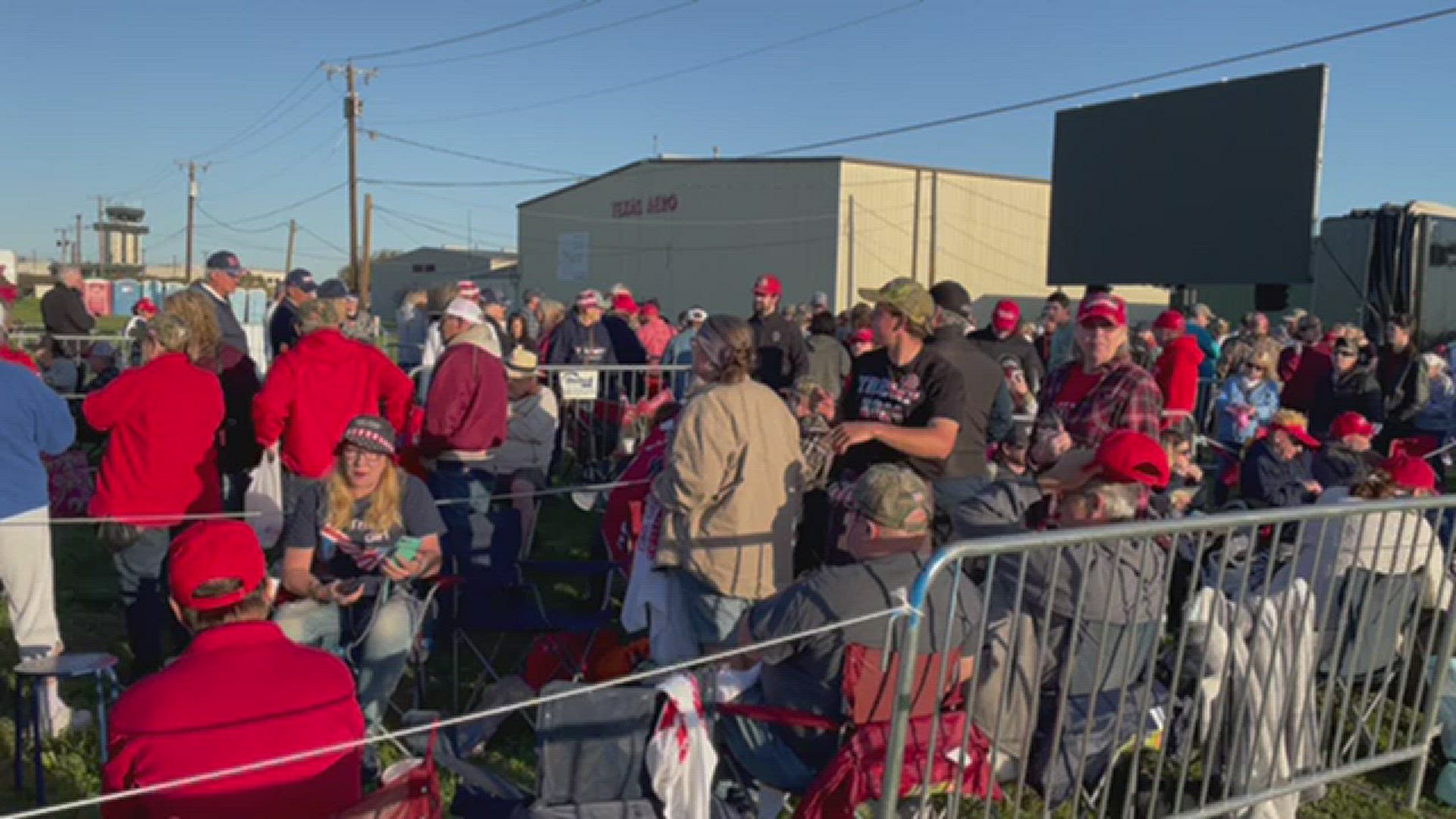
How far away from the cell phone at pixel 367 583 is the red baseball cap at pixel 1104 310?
301cm

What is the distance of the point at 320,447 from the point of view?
4836 millimetres

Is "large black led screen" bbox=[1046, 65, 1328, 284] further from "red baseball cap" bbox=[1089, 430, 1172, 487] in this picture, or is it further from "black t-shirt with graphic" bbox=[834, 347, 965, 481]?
"red baseball cap" bbox=[1089, 430, 1172, 487]

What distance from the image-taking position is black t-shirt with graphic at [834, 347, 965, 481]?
13.9 ft

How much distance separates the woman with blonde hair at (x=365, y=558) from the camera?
4051 millimetres

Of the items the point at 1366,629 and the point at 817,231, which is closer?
the point at 1366,629

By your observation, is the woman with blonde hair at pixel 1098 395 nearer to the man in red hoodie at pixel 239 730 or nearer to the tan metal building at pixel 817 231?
the man in red hoodie at pixel 239 730

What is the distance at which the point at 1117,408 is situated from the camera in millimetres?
4195

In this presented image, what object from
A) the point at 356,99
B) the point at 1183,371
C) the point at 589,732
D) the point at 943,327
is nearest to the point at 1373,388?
the point at 1183,371

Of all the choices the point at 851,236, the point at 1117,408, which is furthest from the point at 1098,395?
the point at 851,236

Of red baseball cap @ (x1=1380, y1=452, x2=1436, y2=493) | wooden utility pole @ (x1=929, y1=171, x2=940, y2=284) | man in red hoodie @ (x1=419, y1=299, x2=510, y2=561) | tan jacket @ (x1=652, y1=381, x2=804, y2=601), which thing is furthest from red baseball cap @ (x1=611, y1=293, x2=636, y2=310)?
wooden utility pole @ (x1=929, y1=171, x2=940, y2=284)

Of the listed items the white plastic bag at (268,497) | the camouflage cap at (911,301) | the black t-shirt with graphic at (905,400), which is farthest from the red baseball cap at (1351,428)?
the white plastic bag at (268,497)

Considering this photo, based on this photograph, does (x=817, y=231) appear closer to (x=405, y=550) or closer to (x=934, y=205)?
(x=934, y=205)

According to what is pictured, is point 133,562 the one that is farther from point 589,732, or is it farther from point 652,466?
point 589,732

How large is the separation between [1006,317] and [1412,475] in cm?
352
